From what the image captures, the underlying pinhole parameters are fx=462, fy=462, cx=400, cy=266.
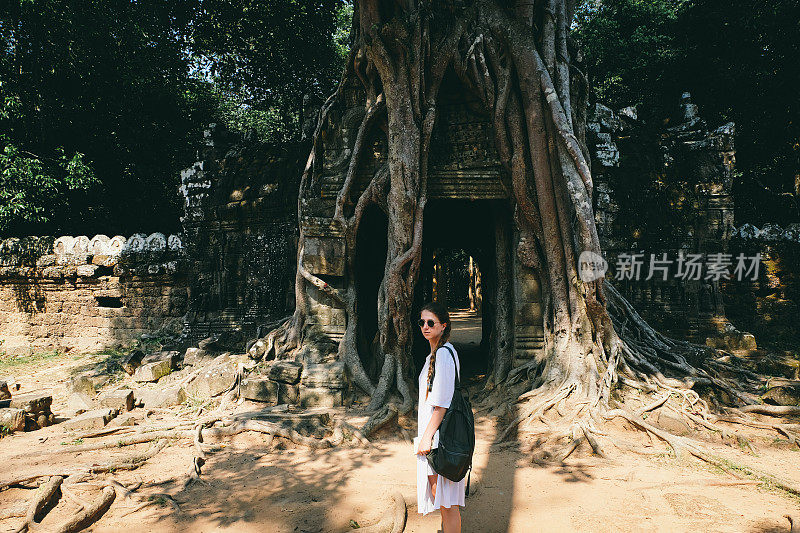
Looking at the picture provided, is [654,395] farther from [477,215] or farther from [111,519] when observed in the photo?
[111,519]

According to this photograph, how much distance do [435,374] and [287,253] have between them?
Result: 228 inches

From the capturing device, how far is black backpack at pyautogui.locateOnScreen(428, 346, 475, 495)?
7.03 ft

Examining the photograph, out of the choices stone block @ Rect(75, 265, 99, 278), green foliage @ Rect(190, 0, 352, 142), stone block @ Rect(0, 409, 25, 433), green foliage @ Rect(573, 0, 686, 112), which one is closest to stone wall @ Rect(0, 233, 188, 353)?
stone block @ Rect(75, 265, 99, 278)

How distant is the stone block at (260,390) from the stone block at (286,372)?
73 mm

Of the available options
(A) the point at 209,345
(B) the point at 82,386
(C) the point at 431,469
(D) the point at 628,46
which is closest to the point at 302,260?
(A) the point at 209,345

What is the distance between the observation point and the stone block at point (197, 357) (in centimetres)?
631

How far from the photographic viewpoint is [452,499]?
7.34ft

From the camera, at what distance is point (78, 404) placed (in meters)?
5.06

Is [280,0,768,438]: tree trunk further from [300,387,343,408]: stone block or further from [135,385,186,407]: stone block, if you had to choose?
[135,385,186,407]: stone block

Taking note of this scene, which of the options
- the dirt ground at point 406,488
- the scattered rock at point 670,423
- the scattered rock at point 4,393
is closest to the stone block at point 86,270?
the scattered rock at point 4,393

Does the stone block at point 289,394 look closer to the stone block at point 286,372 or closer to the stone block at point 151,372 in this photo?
the stone block at point 286,372

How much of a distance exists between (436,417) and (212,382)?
12.9ft

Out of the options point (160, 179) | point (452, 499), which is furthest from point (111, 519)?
point (160, 179)

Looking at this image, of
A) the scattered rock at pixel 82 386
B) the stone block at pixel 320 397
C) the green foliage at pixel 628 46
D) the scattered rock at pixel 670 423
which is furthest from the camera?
the green foliage at pixel 628 46
